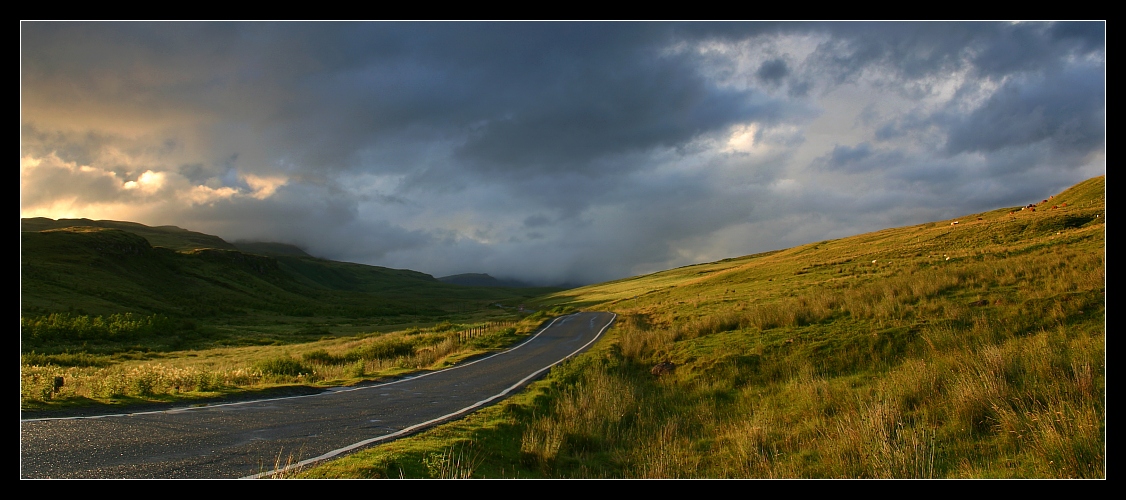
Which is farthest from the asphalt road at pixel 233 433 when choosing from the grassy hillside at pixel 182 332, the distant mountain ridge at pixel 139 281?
the distant mountain ridge at pixel 139 281

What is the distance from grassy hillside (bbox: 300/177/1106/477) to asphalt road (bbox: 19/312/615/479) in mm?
1301

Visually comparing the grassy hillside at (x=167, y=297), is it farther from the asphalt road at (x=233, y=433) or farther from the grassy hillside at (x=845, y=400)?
the grassy hillside at (x=845, y=400)

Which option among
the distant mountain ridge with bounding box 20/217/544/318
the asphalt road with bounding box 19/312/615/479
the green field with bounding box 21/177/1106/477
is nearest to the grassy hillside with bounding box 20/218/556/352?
the distant mountain ridge with bounding box 20/217/544/318

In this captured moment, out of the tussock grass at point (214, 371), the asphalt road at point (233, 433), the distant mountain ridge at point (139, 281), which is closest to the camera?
the asphalt road at point (233, 433)

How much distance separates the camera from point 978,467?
22.9 feet

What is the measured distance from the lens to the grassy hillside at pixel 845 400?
735 centimetres

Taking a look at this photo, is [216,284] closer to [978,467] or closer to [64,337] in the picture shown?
[64,337]

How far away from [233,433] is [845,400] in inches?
484

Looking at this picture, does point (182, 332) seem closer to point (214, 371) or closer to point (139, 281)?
point (214, 371)

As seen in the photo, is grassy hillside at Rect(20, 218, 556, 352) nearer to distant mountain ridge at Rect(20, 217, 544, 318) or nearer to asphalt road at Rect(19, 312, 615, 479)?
distant mountain ridge at Rect(20, 217, 544, 318)

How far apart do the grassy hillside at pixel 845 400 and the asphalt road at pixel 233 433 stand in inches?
51.2

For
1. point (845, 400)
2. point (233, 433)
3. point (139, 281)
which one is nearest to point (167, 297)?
point (139, 281)

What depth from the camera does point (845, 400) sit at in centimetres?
1080

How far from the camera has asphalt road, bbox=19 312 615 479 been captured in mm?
7285
